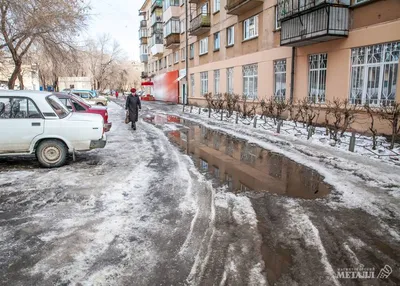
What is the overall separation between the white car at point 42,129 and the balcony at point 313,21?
9.63 metres

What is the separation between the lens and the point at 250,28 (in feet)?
64.9

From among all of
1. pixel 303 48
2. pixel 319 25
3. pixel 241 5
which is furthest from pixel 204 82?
pixel 319 25

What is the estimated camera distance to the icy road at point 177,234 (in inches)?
119

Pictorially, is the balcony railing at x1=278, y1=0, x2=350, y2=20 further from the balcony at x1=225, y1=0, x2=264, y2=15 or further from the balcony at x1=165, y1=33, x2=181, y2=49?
the balcony at x1=165, y1=33, x2=181, y2=49

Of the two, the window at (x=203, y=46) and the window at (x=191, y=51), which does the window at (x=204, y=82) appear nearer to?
the window at (x=203, y=46)

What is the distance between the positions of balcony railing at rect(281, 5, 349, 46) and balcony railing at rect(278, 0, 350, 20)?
119 millimetres

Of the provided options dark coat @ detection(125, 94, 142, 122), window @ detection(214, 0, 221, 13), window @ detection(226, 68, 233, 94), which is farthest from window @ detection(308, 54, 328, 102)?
window @ detection(214, 0, 221, 13)

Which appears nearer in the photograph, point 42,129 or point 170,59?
point 42,129

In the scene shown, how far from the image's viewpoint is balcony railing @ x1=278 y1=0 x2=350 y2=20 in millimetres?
12141

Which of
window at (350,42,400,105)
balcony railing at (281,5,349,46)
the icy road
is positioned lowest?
the icy road

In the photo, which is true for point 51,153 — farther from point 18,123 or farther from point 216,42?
point 216,42

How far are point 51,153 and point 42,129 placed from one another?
0.56 meters

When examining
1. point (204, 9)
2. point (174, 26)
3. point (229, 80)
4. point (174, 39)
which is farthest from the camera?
point (174, 39)

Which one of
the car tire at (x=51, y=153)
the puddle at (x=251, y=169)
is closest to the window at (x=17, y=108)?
the car tire at (x=51, y=153)
